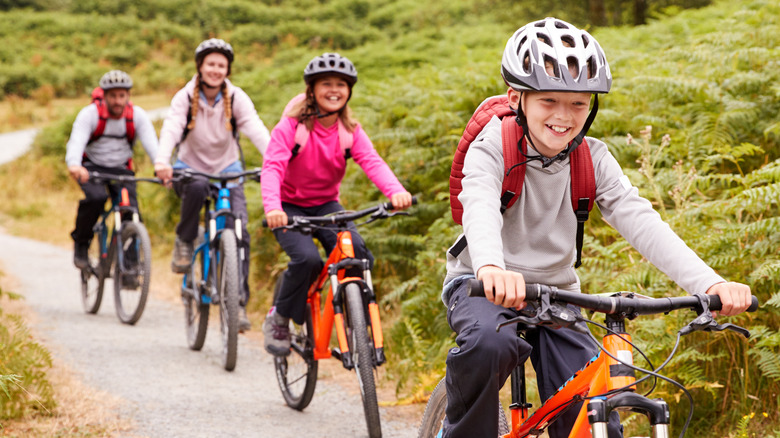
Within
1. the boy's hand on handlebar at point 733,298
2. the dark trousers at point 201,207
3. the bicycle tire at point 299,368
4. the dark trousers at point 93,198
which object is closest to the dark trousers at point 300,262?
the bicycle tire at point 299,368

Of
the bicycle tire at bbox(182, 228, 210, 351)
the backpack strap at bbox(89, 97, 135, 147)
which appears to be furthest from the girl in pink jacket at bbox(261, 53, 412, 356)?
the backpack strap at bbox(89, 97, 135, 147)

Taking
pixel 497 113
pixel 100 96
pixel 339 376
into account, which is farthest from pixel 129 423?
pixel 100 96

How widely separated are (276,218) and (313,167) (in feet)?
2.31

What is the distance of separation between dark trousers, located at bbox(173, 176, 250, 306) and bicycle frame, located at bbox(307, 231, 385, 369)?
1524 millimetres

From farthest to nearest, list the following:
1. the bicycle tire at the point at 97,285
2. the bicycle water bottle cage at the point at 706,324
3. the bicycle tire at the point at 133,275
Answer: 1. the bicycle tire at the point at 97,285
2. the bicycle tire at the point at 133,275
3. the bicycle water bottle cage at the point at 706,324

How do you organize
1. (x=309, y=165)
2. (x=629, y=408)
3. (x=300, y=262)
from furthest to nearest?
(x=309, y=165) → (x=300, y=262) → (x=629, y=408)

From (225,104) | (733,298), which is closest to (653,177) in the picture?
(733,298)

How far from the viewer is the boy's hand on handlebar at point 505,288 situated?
91.2 inches

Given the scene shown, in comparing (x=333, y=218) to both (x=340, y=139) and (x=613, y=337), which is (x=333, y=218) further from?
(x=613, y=337)

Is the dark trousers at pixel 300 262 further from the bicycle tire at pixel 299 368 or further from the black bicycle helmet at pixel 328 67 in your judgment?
the black bicycle helmet at pixel 328 67

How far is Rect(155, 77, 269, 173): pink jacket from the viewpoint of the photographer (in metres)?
7.07

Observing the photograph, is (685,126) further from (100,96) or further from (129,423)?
(100,96)

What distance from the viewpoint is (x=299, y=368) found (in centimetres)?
573

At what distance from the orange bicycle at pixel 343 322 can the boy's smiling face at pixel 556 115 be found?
2249mm
